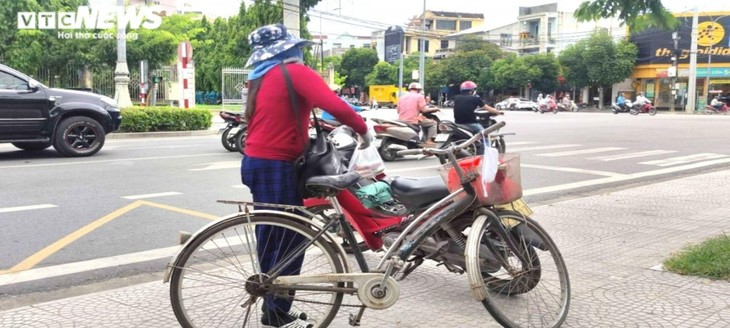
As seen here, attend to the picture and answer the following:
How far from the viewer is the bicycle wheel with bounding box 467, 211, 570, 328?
3.79 m

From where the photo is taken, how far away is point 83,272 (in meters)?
5.12

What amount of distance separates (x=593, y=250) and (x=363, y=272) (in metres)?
3.14

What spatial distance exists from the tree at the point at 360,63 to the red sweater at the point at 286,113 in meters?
77.7

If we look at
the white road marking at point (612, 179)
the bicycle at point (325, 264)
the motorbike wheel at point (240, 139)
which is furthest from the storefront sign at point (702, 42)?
the bicycle at point (325, 264)

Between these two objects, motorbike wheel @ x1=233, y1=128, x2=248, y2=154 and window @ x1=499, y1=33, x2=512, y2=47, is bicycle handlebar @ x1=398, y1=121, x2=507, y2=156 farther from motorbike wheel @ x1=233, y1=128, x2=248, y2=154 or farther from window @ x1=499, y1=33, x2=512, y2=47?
window @ x1=499, y1=33, x2=512, y2=47

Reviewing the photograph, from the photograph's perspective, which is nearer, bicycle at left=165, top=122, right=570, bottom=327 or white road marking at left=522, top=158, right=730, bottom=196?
bicycle at left=165, top=122, right=570, bottom=327

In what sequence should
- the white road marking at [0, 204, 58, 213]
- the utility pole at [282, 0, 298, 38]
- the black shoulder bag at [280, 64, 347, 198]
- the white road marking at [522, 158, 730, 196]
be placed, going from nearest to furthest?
the black shoulder bag at [280, 64, 347, 198] < the white road marking at [0, 204, 58, 213] < the white road marking at [522, 158, 730, 196] < the utility pole at [282, 0, 298, 38]

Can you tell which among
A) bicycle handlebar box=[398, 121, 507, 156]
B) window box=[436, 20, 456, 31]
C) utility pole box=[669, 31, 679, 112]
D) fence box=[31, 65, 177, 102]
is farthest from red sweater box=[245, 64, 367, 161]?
window box=[436, 20, 456, 31]

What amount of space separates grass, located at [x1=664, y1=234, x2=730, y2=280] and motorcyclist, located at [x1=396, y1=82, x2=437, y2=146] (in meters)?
7.51

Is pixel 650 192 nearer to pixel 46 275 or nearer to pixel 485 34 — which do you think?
pixel 46 275

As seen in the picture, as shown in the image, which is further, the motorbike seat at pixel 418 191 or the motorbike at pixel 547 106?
the motorbike at pixel 547 106

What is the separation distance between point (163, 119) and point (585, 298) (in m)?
15.5

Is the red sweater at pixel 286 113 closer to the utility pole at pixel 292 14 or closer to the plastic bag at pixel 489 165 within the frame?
the plastic bag at pixel 489 165

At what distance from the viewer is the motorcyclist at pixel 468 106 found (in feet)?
38.8
